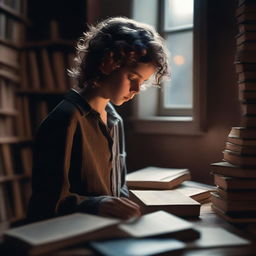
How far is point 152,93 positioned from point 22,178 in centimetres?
109

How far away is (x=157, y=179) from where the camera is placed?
1682 millimetres

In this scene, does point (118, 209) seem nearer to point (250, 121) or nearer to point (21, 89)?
point (250, 121)

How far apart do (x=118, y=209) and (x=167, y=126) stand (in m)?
1.07

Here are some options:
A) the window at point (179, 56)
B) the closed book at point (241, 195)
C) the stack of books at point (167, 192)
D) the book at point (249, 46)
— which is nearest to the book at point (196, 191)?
the stack of books at point (167, 192)

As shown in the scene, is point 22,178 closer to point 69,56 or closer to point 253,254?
point 69,56

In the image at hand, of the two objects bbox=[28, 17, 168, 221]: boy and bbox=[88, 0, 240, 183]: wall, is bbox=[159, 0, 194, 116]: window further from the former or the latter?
bbox=[28, 17, 168, 221]: boy

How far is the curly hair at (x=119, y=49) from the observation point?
149 centimetres

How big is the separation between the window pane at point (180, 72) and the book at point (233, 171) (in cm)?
99

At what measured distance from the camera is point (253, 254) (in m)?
0.98

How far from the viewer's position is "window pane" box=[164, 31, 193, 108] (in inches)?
94.3

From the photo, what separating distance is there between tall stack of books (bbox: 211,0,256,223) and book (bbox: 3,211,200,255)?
1.06ft

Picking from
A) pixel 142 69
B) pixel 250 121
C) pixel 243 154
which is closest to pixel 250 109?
pixel 250 121

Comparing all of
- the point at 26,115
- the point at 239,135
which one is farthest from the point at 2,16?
the point at 239,135

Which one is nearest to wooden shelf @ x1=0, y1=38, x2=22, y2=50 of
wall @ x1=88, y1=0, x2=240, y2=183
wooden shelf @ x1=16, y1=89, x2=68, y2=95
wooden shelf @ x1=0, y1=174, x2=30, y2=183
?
wooden shelf @ x1=16, y1=89, x2=68, y2=95
